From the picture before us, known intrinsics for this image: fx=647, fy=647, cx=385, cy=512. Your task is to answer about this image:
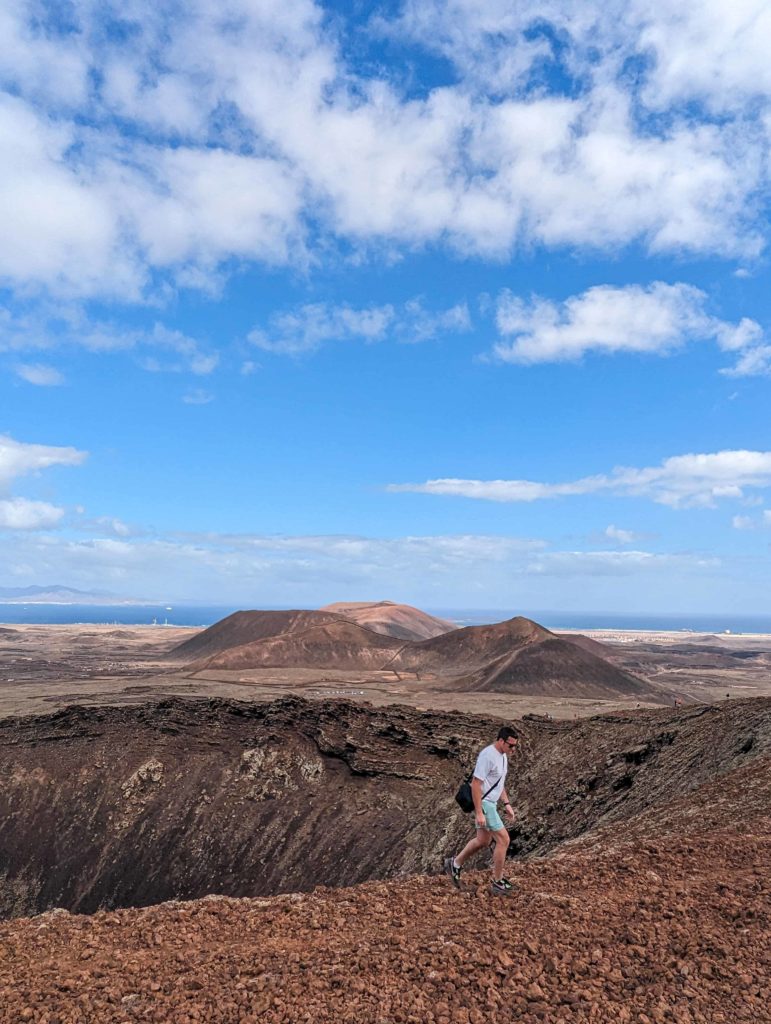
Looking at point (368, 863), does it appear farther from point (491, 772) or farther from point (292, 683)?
point (292, 683)

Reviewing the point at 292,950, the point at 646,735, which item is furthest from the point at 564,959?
the point at 646,735

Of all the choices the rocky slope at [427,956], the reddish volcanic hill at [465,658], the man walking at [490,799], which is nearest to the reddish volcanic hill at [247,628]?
the reddish volcanic hill at [465,658]

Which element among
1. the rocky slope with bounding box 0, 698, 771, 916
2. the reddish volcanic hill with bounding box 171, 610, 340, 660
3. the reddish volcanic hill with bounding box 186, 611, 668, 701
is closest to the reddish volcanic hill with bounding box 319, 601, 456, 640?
the reddish volcanic hill with bounding box 171, 610, 340, 660

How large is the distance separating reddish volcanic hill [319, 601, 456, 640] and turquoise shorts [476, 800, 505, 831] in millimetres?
148308

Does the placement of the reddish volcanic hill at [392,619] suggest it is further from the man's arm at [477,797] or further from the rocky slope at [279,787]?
the man's arm at [477,797]

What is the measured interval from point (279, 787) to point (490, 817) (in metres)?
25.1

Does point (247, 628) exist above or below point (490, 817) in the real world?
below

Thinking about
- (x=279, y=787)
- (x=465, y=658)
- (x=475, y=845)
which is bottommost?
(x=279, y=787)

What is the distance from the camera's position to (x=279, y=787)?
102ft

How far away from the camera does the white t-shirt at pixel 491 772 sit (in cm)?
857

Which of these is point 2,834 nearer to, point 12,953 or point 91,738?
point 91,738

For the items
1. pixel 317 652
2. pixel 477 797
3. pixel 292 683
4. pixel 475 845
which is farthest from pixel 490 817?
pixel 317 652

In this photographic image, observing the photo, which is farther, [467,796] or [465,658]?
[465,658]

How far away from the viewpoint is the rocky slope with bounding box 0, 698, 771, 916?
2242cm
